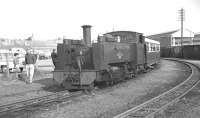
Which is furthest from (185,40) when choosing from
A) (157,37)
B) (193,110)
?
(193,110)

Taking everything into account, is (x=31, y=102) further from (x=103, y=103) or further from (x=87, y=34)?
(x=87, y=34)

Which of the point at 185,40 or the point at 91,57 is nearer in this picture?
the point at 91,57

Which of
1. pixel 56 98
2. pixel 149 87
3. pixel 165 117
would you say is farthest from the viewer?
pixel 149 87

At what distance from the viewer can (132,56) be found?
39.8 feet

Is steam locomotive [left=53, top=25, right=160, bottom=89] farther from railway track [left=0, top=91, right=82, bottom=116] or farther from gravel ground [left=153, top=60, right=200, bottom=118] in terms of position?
gravel ground [left=153, top=60, right=200, bottom=118]

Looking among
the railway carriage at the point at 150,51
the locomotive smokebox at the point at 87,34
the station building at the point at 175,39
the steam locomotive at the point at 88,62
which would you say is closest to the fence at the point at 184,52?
the station building at the point at 175,39

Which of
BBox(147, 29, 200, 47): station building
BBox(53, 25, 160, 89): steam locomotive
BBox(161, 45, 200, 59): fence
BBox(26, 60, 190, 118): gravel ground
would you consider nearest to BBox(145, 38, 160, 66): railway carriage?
BBox(53, 25, 160, 89): steam locomotive

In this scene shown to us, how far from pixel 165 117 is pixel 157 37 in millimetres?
60037

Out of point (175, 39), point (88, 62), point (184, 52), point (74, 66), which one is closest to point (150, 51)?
point (88, 62)

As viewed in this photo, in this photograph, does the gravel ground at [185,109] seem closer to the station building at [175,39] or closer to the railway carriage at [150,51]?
the railway carriage at [150,51]

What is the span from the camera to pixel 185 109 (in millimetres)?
6516

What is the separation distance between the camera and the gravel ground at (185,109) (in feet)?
19.4

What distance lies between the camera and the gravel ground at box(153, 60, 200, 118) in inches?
232

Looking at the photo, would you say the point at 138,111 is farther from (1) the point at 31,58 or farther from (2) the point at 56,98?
(1) the point at 31,58
